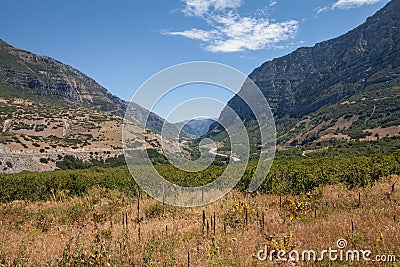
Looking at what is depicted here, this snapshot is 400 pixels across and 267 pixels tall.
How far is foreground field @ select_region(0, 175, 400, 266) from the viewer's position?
4.62 m

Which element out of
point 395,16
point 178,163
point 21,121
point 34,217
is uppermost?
point 395,16

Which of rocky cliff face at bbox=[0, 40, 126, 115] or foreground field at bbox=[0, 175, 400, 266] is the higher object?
rocky cliff face at bbox=[0, 40, 126, 115]

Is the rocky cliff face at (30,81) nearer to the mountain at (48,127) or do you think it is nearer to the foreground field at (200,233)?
the mountain at (48,127)

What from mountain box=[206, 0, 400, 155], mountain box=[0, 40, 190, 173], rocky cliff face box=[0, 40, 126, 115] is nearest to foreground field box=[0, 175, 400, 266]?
mountain box=[0, 40, 190, 173]

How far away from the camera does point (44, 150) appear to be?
58406 mm

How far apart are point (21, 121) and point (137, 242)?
98.4m

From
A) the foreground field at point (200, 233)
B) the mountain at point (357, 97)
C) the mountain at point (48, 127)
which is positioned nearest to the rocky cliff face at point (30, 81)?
the mountain at point (48, 127)

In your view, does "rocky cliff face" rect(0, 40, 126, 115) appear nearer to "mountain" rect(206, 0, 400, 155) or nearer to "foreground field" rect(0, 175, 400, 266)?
"mountain" rect(206, 0, 400, 155)

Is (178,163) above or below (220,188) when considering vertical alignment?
above

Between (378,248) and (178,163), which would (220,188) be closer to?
(178,163)

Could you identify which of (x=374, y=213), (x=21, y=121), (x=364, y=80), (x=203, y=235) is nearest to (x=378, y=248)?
(x=374, y=213)

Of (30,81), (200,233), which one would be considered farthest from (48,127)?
(30,81)

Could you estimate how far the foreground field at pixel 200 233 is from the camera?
4.62 meters

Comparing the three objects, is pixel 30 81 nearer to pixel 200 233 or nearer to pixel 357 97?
pixel 357 97
